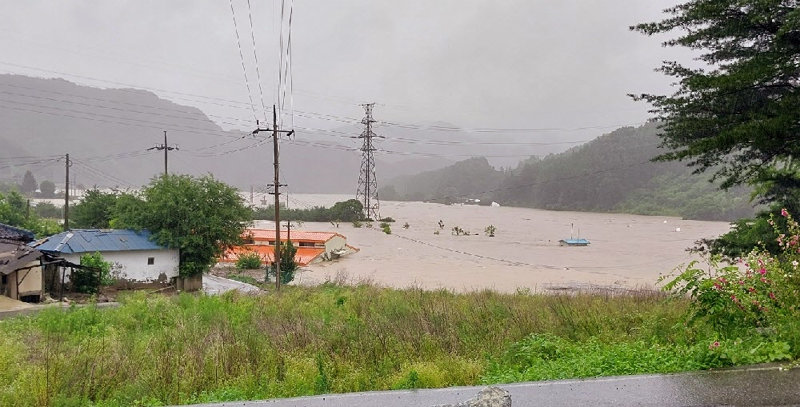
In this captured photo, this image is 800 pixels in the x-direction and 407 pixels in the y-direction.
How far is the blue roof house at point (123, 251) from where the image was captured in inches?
925

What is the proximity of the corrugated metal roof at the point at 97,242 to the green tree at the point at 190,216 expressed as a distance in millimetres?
526

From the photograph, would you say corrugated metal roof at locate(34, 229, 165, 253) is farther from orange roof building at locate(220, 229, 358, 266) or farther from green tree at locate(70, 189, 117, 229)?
orange roof building at locate(220, 229, 358, 266)

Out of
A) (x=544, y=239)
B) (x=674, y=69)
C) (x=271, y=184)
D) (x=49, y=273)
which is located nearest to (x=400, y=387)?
(x=674, y=69)

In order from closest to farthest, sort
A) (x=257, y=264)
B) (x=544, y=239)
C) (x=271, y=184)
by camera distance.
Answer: (x=271, y=184), (x=257, y=264), (x=544, y=239)

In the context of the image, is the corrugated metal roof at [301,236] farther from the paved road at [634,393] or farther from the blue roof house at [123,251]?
the paved road at [634,393]

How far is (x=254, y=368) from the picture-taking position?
18.9 ft

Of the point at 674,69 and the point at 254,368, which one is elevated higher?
the point at 674,69

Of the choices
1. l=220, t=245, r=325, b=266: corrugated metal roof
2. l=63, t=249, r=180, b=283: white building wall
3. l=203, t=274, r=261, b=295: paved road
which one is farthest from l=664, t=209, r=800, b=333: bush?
l=220, t=245, r=325, b=266: corrugated metal roof

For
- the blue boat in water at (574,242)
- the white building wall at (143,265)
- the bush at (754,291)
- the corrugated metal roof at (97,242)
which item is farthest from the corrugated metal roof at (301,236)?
the bush at (754,291)

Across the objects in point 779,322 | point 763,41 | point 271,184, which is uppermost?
point 763,41

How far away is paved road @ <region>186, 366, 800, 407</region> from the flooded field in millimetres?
22358

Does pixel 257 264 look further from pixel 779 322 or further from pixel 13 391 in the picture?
pixel 779 322

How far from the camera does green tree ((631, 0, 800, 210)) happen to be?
7793mm

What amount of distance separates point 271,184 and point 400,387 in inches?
797
